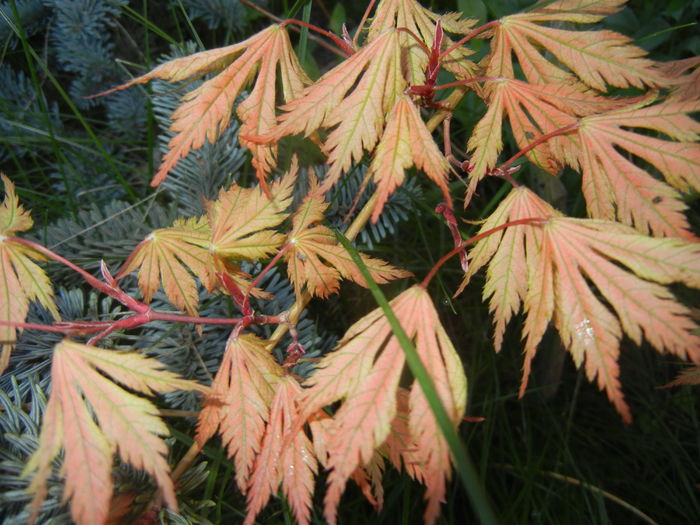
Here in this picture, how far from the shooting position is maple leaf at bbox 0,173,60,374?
0.61 meters

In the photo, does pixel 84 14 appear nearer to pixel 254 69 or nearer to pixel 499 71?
pixel 254 69

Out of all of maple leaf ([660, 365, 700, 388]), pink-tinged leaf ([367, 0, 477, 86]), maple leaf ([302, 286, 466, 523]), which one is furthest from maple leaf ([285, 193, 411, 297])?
maple leaf ([660, 365, 700, 388])

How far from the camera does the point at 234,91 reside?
667 mm

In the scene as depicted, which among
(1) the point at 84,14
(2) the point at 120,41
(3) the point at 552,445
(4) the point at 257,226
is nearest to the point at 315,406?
(4) the point at 257,226

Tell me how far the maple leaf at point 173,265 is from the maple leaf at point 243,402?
0.32 ft

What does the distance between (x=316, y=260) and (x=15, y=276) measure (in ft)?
1.21

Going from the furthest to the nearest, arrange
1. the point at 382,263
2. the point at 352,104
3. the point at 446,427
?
the point at 382,263
the point at 352,104
the point at 446,427

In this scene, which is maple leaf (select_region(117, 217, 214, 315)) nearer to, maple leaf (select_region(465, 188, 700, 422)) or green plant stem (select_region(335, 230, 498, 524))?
green plant stem (select_region(335, 230, 498, 524))

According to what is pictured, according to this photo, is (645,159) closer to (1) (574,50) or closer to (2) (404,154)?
(1) (574,50)

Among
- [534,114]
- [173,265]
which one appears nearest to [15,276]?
[173,265]

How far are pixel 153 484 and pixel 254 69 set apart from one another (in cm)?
57

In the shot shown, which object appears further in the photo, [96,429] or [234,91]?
[234,91]

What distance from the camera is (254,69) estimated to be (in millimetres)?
698

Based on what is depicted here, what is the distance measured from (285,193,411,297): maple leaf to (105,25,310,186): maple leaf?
0.28 ft
